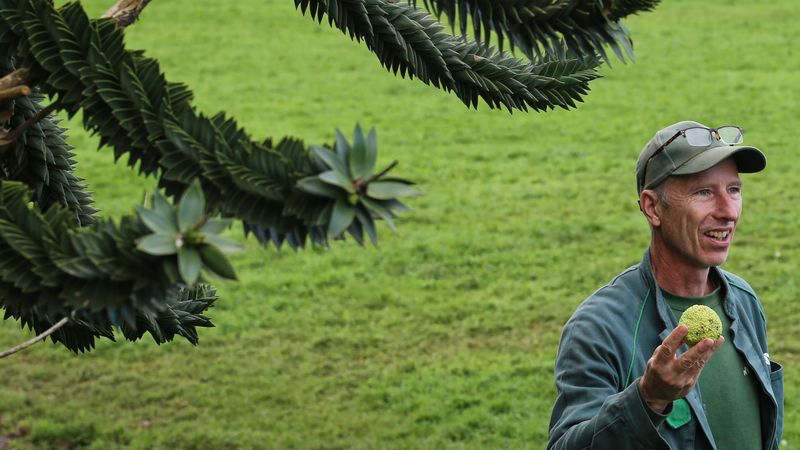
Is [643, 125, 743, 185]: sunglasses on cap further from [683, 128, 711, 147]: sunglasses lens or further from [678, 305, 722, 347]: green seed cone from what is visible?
[678, 305, 722, 347]: green seed cone

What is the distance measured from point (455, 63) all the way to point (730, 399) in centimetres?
127

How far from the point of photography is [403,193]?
5.87 feet

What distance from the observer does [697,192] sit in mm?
3568

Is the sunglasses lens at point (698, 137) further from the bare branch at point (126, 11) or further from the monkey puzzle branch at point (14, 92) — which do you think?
the monkey puzzle branch at point (14, 92)

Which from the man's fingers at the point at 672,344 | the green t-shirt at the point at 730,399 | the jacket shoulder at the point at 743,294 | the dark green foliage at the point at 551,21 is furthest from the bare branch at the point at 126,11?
the jacket shoulder at the point at 743,294

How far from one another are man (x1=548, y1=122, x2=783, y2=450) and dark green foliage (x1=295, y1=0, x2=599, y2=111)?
0.63 metres

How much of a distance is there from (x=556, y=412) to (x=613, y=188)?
11119 mm

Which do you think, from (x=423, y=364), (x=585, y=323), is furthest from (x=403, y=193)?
(x=423, y=364)

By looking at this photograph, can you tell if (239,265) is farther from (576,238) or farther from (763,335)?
(763,335)

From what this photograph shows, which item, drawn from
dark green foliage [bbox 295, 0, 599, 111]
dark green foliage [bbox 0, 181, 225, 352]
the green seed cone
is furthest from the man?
dark green foliage [bbox 0, 181, 225, 352]

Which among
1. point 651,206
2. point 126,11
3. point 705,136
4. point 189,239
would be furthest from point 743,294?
point 189,239

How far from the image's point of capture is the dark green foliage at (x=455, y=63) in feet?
9.64

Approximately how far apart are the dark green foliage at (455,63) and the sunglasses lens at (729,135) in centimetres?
64

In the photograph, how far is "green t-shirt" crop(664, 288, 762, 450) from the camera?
11.1ft
